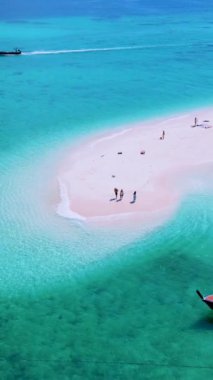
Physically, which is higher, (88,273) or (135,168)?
(135,168)

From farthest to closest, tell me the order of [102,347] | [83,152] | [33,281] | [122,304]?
1. [83,152]
2. [33,281]
3. [122,304]
4. [102,347]

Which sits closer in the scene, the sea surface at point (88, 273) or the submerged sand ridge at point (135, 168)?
the sea surface at point (88, 273)

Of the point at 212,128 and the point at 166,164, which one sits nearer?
the point at 166,164

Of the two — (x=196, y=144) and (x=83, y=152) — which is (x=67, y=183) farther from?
(x=196, y=144)

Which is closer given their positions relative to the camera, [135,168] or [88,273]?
[88,273]

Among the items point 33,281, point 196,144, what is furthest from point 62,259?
point 196,144

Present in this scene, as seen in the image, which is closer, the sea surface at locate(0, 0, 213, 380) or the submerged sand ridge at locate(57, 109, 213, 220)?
the sea surface at locate(0, 0, 213, 380)

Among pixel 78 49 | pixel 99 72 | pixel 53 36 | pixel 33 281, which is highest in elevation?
pixel 53 36

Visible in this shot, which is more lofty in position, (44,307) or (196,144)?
(196,144)
